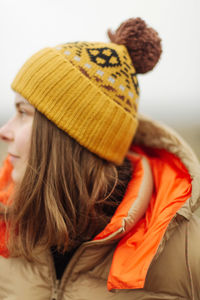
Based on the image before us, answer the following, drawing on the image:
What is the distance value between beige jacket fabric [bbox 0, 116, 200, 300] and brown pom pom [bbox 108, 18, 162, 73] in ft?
1.85

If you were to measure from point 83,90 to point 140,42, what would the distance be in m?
0.43

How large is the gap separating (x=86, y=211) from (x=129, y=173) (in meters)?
0.33

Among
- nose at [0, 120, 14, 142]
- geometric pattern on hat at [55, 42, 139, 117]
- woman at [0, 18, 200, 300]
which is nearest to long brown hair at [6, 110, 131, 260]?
woman at [0, 18, 200, 300]

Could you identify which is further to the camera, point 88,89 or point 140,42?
point 140,42

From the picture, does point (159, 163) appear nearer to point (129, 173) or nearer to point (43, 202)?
point (129, 173)

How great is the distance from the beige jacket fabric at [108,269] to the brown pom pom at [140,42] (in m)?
0.56

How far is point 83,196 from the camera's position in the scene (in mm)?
908

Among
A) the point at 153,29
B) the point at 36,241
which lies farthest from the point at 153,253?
the point at 153,29

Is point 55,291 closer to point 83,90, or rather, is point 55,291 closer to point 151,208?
point 151,208

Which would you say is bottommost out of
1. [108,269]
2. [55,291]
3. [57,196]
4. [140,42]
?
[55,291]

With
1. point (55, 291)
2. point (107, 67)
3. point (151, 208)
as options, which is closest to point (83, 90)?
point (107, 67)

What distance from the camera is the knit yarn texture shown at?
2.74 feet

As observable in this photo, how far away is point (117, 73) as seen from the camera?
92 cm

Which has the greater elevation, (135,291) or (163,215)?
(163,215)
